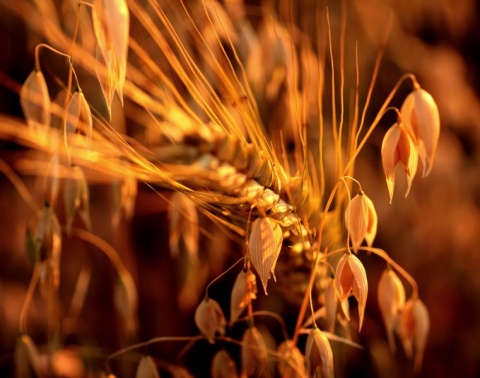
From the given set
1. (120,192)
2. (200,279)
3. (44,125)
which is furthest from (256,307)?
(44,125)

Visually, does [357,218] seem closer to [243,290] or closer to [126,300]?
[243,290]

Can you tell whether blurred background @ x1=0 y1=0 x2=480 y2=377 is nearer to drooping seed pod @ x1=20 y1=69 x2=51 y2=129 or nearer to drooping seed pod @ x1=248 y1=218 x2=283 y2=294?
drooping seed pod @ x1=20 y1=69 x2=51 y2=129

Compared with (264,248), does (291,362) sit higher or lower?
lower

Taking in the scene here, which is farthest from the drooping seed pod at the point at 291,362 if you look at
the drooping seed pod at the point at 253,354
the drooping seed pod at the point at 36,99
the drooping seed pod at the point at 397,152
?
the drooping seed pod at the point at 36,99

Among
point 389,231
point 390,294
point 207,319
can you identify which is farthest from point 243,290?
point 389,231

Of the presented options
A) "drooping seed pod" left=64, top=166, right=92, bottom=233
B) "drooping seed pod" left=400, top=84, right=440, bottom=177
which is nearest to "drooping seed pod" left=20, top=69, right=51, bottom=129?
"drooping seed pod" left=64, top=166, right=92, bottom=233
